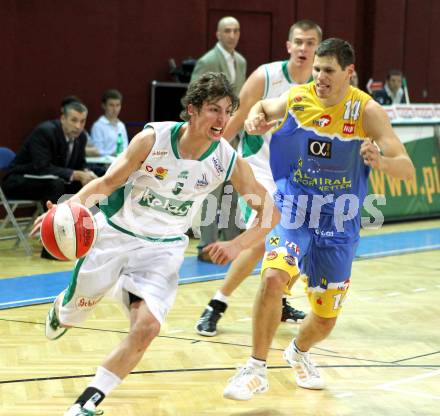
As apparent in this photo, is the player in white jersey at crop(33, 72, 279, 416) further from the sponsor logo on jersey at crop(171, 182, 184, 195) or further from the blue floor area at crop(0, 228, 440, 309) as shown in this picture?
the blue floor area at crop(0, 228, 440, 309)

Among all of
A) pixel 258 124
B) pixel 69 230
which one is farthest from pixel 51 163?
pixel 69 230

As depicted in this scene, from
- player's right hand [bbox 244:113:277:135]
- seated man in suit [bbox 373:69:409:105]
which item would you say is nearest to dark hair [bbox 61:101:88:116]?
player's right hand [bbox 244:113:277:135]

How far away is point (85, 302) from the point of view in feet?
16.4

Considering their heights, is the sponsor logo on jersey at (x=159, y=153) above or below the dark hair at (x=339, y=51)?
below

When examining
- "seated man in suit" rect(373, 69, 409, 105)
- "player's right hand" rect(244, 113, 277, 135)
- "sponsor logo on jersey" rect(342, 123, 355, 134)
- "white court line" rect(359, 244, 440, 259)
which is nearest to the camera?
"sponsor logo on jersey" rect(342, 123, 355, 134)

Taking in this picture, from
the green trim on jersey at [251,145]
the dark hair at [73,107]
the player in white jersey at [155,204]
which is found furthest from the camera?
the dark hair at [73,107]

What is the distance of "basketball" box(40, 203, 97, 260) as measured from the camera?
457 cm

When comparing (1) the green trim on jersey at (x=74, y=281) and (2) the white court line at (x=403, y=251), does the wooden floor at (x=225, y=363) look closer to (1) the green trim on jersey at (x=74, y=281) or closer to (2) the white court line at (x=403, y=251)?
(1) the green trim on jersey at (x=74, y=281)

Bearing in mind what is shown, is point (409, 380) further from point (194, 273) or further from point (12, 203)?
point (12, 203)

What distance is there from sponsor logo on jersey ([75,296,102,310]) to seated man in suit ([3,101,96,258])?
15.7 feet

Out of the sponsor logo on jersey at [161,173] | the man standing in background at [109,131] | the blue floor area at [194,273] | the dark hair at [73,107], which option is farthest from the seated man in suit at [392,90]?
the sponsor logo on jersey at [161,173]

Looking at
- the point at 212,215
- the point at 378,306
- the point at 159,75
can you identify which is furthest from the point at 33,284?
the point at 159,75

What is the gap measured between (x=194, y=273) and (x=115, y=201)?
4.19m

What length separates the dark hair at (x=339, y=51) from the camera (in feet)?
17.8
